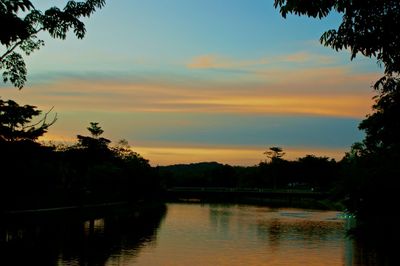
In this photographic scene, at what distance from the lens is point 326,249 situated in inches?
1791

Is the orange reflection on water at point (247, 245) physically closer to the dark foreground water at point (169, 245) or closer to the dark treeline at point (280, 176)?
the dark foreground water at point (169, 245)

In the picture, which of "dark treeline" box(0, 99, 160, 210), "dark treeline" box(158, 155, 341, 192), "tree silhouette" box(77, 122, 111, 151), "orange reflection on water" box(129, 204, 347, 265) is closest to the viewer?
"dark treeline" box(0, 99, 160, 210)

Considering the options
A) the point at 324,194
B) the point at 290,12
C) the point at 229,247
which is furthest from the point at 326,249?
the point at 324,194

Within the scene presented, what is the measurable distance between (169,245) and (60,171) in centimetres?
3789

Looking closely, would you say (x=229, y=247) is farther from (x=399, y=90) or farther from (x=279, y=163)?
(x=279, y=163)

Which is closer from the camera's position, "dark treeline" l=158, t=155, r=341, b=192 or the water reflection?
the water reflection

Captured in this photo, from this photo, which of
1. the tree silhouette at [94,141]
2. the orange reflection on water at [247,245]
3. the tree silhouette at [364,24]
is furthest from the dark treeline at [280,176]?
the tree silhouette at [364,24]

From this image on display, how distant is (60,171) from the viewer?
264ft

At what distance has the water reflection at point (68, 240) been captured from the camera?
36.2 m

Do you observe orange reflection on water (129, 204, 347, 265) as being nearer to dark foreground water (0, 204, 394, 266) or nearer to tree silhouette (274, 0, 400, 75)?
dark foreground water (0, 204, 394, 266)

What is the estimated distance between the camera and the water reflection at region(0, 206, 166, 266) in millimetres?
36188

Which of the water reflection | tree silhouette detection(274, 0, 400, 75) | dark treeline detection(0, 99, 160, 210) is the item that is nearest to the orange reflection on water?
the water reflection

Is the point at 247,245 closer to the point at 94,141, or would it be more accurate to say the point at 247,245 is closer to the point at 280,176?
the point at 94,141

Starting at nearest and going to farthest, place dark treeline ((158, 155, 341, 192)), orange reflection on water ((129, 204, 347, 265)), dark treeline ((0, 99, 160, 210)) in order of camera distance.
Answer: dark treeline ((0, 99, 160, 210)) < orange reflection on water ((129, 204, 347, 265)) < dark treeline ((158, 155, 341, 192))
